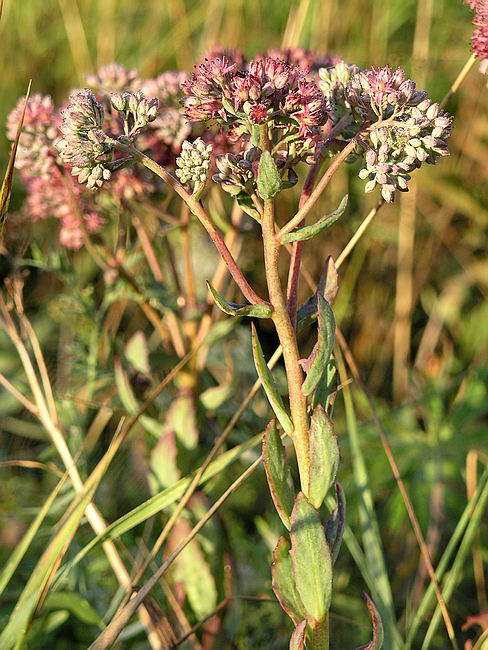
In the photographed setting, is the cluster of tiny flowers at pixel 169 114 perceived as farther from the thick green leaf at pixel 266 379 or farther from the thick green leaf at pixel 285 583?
the thick green leaf at pixel 285 583

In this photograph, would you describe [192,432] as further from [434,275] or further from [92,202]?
[434,275]

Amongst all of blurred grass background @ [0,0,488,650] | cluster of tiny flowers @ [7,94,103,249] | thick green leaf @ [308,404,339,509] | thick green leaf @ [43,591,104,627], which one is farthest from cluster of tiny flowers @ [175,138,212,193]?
blurred grass background @ [0,0,488,650]

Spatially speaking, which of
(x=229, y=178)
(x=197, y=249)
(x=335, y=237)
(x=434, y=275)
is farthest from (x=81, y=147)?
(x=434, y=275)

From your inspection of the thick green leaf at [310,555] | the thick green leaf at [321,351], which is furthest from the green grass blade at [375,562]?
the thick green leaf at [321,351]

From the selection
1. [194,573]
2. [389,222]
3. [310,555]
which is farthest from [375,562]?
[389,222]

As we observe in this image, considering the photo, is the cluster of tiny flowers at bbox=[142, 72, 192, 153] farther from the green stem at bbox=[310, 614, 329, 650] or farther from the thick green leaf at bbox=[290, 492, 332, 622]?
the green stem at bbox=[310, 614, 329, 650]

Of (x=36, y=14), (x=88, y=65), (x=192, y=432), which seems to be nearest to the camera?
(x=192, y=432)
